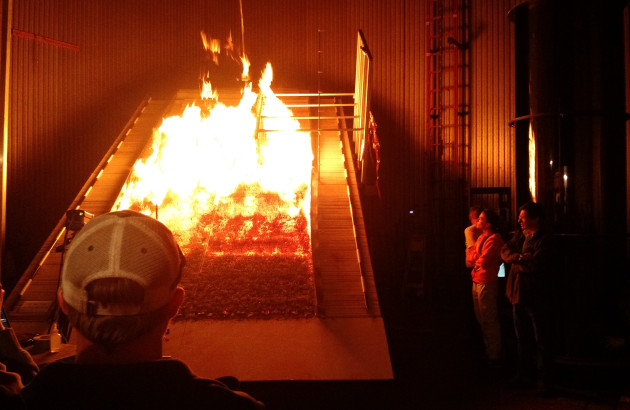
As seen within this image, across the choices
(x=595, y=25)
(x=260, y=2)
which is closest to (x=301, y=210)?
(x=595, y=25)

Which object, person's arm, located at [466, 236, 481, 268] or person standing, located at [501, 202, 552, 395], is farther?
person's arm, located at [466, 236, 481, 268]

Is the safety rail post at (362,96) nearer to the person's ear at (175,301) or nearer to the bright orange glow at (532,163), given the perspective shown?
the bright orange glow at (532,163)

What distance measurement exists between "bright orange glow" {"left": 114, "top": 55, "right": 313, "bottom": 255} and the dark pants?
307cm

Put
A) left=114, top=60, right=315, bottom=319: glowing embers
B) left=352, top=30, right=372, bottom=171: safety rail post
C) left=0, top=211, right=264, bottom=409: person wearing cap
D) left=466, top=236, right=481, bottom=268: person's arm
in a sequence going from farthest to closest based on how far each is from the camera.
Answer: left=352, top=30, right=372, bottom=171: safety rail post < left=114, top=60, right=315, bottom=319: glowing embers < left=466, top=236, right=481, bottom=268: person's arm < left=0, top=211, right=264, bottom=409: person wearing cap

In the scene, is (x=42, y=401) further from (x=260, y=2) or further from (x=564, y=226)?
(x=260, y=2)

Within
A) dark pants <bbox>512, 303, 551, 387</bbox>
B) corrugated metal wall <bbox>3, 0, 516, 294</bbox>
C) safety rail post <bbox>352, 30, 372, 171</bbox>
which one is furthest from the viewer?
corrugated metal wall <bbox>3, 0, 516, 294</bbox>

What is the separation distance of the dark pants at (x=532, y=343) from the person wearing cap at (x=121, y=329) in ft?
15.0

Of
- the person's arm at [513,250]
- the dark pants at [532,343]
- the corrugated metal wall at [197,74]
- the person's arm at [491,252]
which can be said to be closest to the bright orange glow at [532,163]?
the person's arm at [513,250]

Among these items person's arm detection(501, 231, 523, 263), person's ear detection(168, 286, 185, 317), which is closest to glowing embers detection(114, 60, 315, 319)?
person's arm detection(501, 231, 523, 263)

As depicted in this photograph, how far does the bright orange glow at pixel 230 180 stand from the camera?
8.13 m

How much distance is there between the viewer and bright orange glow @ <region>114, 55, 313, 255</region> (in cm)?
813

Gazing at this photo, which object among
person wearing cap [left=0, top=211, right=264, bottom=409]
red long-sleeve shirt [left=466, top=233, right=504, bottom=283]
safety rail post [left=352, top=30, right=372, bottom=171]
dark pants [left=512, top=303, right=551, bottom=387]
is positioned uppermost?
safety rail post [left=352, top=30, right=372, bottom=171]

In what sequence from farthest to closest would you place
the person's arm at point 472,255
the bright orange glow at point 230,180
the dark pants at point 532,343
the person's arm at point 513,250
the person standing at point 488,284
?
the bright orange glow at point 230,180 < the person's arm at point 472,255 < the person standing at point 488,284 < the person's arm at point 513,250 < the dark pants at point 532,343

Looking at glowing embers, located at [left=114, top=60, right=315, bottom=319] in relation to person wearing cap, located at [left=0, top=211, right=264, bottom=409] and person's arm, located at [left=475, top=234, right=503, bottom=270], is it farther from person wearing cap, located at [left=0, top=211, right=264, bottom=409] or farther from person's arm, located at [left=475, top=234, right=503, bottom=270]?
person wearing cap, located at [left=0, top=211, right=264, bottom=409]
